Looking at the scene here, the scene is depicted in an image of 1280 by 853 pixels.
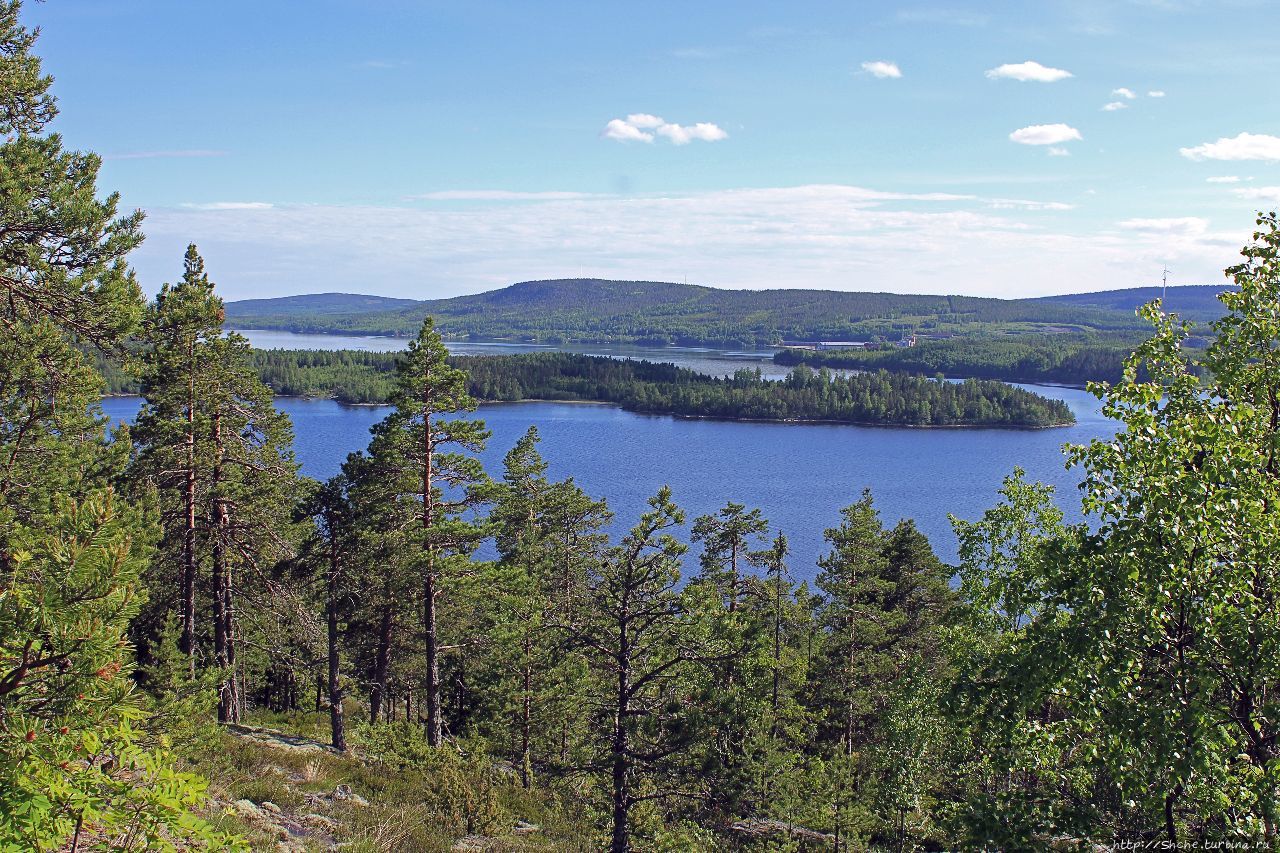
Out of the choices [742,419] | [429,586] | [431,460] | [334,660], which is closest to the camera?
[431,460]

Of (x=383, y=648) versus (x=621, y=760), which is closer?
(x=621, y=760)

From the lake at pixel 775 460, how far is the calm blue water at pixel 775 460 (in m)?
0.14

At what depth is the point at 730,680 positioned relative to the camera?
1886cm

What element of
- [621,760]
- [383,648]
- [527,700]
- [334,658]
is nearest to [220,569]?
[334,658]

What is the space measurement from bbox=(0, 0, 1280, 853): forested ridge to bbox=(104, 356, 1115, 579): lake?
943 inches

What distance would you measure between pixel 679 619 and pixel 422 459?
21.8 ft

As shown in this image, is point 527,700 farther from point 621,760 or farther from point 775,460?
point 775,460

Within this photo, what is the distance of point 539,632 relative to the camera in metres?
20.9

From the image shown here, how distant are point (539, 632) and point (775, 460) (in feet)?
239

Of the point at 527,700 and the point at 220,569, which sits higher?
the point at 220,569

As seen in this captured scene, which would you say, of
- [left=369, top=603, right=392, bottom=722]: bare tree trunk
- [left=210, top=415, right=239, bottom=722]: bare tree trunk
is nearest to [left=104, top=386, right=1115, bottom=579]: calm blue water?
[left=369, top=603, right=392, bottom=722]: bare tree trunk

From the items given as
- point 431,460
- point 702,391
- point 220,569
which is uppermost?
point 431,460

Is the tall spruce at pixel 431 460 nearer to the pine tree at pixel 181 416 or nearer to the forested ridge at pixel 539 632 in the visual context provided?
the forested ridge at pixel 539 632

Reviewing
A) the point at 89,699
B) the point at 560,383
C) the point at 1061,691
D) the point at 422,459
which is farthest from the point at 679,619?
the point at 560,383
